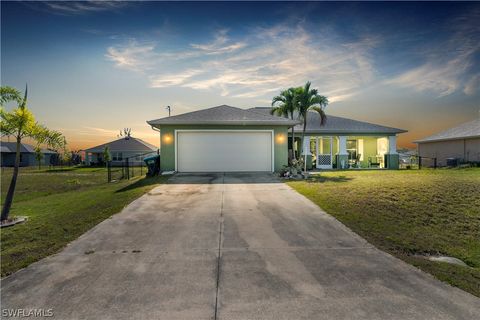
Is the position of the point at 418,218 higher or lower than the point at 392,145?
lower

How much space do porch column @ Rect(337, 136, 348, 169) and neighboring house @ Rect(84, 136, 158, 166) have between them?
2919 cm

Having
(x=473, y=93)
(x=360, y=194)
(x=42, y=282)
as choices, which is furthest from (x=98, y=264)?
(x=473, y=93)

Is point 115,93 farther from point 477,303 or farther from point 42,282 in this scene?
point 477,303

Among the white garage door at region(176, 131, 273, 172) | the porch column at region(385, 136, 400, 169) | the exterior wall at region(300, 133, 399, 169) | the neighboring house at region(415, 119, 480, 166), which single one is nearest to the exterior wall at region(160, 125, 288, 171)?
the white garage door at region(176, 131, 273, 172)

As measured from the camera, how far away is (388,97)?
1798 cm

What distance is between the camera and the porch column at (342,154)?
18.6 metres

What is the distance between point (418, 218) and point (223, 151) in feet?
32.6

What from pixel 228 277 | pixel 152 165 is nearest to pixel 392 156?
pixel 152 165

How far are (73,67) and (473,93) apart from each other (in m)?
29.1

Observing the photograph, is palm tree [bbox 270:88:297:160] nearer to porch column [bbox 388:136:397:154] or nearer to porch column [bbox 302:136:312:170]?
porch column [bbox 302:136:312:170]

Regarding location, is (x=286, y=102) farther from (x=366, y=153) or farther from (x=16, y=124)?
(x=16, y=124)

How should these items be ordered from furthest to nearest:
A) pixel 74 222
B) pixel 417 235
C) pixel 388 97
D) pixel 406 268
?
1. pixel 388 97
2. pixel 74 222
3. pixel 417 235
4. pixel 406 268

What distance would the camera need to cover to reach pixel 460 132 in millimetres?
21922

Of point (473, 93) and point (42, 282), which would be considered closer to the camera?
point (42, 282)
